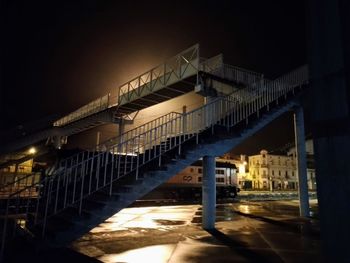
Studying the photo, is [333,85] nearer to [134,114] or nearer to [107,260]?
[107,260]

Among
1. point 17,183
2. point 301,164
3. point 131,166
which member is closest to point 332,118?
point 131,166

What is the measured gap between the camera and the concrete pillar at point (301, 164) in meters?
13.4

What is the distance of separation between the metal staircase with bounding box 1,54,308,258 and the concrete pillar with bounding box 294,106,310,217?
2329 millimetres

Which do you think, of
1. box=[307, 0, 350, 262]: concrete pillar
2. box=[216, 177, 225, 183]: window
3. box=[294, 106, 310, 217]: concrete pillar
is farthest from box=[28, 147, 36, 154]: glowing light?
box=[307, 0, 350, 262]: concrete pillar

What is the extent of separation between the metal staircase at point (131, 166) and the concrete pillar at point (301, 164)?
233 centimetres

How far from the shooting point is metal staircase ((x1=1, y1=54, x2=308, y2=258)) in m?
6.54

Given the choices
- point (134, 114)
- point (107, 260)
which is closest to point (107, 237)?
point (107, 260)

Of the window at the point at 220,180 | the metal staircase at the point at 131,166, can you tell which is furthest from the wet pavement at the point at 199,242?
the window at the point at 220,180

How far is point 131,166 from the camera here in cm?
739

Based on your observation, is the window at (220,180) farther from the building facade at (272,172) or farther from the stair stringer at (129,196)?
the building facade at (272,172)

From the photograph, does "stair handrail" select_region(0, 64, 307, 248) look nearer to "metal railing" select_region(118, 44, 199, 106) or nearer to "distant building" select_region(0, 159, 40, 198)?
"distant building" select_region(0, 159, 40, 198)

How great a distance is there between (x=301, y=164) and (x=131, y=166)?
32.2ft

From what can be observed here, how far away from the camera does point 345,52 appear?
3852mm

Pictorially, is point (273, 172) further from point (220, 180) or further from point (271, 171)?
point (220, 180)
